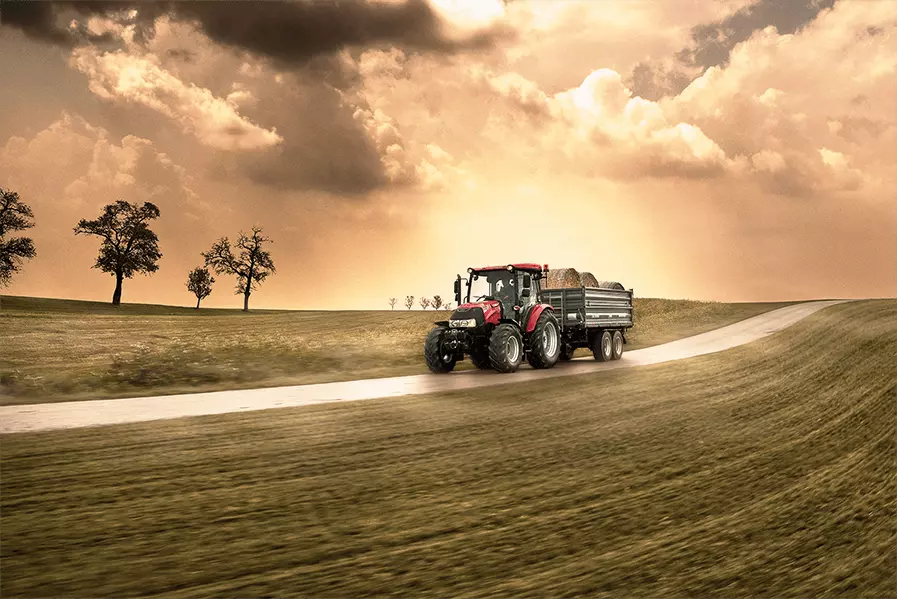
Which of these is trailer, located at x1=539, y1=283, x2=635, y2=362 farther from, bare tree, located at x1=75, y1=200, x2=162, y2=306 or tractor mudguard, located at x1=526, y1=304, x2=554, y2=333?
bare tree, located at x1=75, y1=200, x2=162, y2=306

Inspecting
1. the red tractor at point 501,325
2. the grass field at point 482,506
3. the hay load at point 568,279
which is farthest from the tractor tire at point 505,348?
the hay load at point 568,279

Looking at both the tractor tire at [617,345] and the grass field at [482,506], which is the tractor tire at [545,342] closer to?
the tractor tire at [617,345]

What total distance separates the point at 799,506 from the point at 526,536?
46.8 inches

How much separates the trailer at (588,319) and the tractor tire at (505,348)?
210cm

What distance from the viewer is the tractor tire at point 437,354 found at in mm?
15289

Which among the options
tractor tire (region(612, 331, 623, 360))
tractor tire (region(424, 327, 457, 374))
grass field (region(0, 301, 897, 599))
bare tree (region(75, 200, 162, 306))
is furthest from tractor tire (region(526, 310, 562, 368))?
bare tree (region(75, 200, 162, 306))

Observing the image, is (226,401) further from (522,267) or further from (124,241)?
(124,241)

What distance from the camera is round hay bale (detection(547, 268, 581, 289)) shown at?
112 feet

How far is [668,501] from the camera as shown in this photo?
123 inches

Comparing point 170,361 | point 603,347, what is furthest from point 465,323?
point 170,361

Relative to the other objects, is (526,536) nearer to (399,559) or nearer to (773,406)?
(399,559)

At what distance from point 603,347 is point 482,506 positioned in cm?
1550

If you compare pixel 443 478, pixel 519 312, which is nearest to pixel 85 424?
pixel 443 478

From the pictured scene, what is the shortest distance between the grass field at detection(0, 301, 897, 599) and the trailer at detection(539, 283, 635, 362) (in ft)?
35.5
